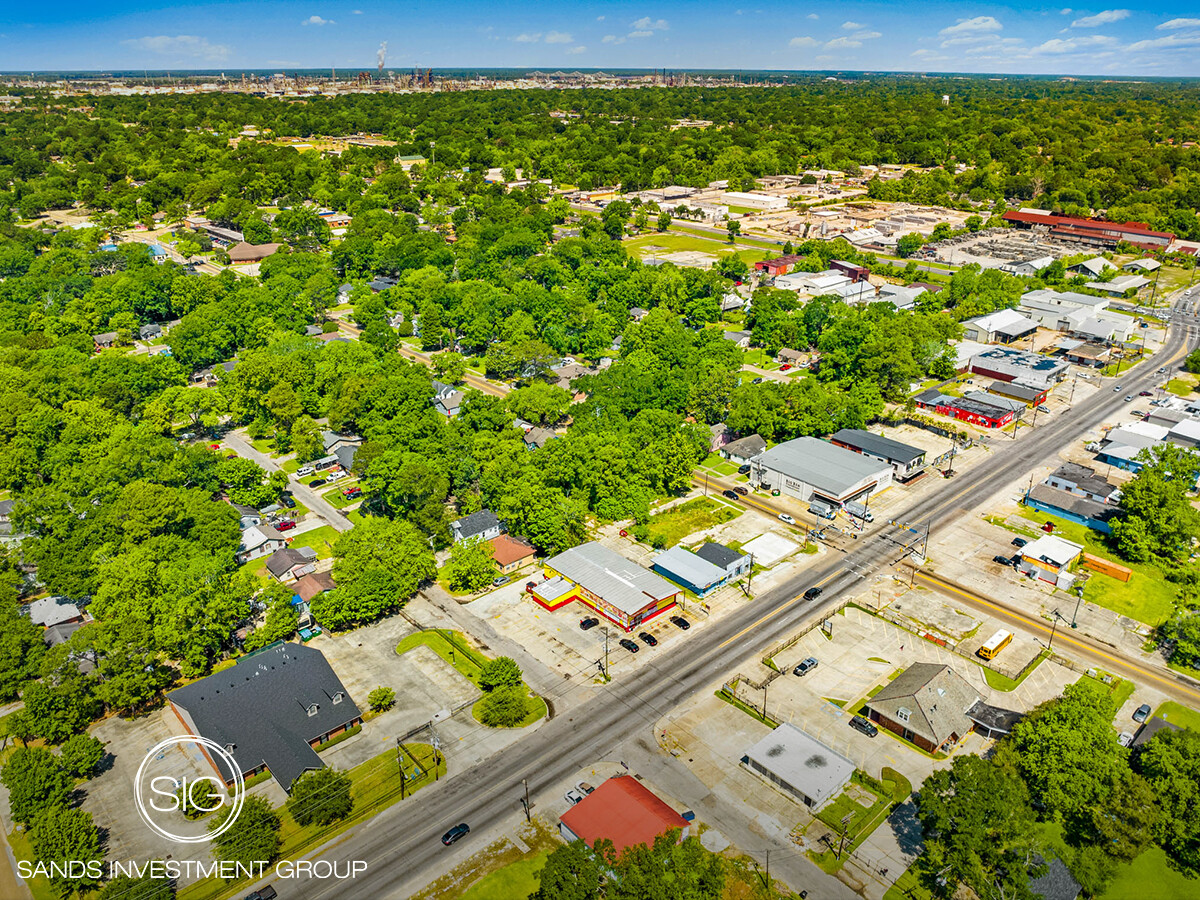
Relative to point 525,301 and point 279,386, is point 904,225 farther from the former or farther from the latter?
point 279,386

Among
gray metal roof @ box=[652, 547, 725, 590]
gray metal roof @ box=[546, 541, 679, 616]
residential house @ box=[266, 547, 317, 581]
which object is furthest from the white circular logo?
gray metal roof @ box=[652, 547, 725, 590]

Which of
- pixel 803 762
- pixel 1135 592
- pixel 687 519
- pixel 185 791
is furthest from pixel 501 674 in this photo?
pixel 1135 592

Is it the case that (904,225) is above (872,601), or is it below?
above

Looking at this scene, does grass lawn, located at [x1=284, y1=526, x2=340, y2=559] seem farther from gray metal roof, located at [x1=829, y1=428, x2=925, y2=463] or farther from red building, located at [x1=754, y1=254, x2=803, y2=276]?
red building, located at [x1=754, y1=254, x2=803, y2=276]

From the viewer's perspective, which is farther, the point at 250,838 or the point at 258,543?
the point at 258,543

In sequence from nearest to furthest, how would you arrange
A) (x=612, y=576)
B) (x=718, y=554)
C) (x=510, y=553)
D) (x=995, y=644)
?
(x=995, y=644)
(x=612, y=576)
(x=718, y=554)
(x=510, y=553)

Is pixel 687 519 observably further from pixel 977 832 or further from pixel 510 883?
pixel 977 832

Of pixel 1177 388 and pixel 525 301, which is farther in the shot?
pixel 525 301

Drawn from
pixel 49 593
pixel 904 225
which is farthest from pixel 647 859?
pixel 904 225
